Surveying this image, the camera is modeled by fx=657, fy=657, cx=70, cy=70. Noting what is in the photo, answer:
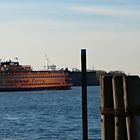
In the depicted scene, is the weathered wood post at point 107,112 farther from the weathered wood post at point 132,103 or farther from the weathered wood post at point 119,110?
the weathered wood post at point 132,103

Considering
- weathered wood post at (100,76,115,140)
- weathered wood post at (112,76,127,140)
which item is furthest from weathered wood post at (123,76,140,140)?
weathered wood post at (100,76,115,140)

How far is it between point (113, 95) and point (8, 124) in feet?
127

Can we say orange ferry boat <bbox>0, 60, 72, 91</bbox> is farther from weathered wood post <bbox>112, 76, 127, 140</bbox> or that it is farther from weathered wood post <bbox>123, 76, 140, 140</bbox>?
weathered wood post <bbox>123, 76, 140, 140</bbox>

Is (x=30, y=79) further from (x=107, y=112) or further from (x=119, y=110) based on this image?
(x=119, y=110)

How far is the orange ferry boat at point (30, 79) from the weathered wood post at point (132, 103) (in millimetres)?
149387

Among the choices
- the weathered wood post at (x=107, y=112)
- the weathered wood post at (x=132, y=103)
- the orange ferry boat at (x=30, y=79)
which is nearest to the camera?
the weathered wood post at (x=132, y=103)

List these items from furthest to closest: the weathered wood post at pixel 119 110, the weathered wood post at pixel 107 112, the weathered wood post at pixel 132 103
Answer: the weathered wood post at pixel 107 112 < the weathered wood post at pixel 119 110 < the weathered wood post at pixel 132 103

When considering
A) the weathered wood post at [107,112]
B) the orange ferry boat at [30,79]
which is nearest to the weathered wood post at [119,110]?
the weathered wood post at [107,112]

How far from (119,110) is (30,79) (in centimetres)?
15181

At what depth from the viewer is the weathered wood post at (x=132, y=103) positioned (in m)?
10.4

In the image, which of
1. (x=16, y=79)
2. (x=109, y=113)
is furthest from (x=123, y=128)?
(x=16, y=79)

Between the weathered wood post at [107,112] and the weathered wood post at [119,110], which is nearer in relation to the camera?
the weathered wood post at [119,110]

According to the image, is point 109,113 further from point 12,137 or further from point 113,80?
point 12,137

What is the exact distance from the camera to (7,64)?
176 m
